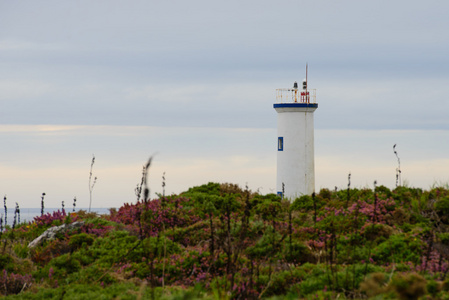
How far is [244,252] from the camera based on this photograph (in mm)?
10961

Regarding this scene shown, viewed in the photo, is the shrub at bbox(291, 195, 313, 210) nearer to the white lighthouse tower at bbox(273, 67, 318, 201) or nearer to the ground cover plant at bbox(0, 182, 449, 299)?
the ground cover plant at bbox(0, 182, 449, 299)

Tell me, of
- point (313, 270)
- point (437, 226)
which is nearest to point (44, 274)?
point (313, 270)

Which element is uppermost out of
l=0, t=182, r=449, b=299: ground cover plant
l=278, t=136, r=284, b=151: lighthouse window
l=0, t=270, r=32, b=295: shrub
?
l=278, t=136, r=284, b=151: lighthouse window

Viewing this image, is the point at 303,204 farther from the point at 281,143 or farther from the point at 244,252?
the point at 281,143

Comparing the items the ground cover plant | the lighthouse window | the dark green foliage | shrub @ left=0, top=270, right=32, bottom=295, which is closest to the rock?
the ground cover plant

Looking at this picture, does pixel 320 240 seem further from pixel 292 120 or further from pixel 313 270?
pixel 292 120

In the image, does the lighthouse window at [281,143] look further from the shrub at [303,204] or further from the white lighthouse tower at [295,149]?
the shrub at [303,204]

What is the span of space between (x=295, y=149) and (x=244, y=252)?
660 inches

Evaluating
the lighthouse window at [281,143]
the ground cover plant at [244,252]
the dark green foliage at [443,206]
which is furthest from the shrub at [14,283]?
the lighthouse window at [281,143]

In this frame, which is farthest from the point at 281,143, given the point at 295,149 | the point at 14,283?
the point at 14,283

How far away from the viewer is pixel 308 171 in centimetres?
2722

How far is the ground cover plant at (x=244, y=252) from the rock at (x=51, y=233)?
10 cm

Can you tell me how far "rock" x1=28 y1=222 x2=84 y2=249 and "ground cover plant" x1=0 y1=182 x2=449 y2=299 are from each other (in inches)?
3.9

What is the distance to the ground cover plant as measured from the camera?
8391 mm
